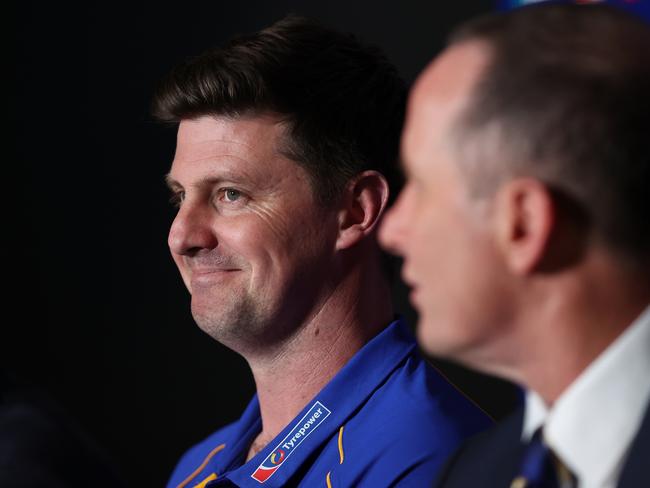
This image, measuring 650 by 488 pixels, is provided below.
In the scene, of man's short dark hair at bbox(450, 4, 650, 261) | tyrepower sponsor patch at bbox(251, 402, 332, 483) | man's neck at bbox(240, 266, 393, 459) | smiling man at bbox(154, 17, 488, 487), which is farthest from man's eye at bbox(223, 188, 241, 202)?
man's short dark hair at bbox(450, 4, 650, 261)

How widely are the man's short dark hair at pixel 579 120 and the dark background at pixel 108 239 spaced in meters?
2.48

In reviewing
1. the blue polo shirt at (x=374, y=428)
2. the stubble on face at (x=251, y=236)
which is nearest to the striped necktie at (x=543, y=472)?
the blue polo shirt at (x=374, y=428)

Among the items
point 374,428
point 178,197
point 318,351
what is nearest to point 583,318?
point 374,428

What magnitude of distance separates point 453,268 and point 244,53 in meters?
0.89

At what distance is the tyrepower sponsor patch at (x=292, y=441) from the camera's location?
1.63 metres

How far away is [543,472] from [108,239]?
9.00ft

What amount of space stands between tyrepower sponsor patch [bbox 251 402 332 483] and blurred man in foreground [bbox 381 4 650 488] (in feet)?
2.29

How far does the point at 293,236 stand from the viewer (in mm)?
1673

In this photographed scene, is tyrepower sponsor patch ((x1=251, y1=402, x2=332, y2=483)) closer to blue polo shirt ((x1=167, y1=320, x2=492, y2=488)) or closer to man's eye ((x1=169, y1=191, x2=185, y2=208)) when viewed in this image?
blue polo shirt ((x1=167, y1=320, x2=492, y2=488))

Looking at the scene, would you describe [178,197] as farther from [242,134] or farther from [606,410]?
[606,410]

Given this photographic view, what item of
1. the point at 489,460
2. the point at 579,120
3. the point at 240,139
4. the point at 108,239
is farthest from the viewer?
the point at 108,239

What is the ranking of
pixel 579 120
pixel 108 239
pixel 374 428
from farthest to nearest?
pixel 108 239 → pixel 374 428 → pixel 579 120

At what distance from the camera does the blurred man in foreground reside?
895mm

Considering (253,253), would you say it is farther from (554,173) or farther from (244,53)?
(554,173)
